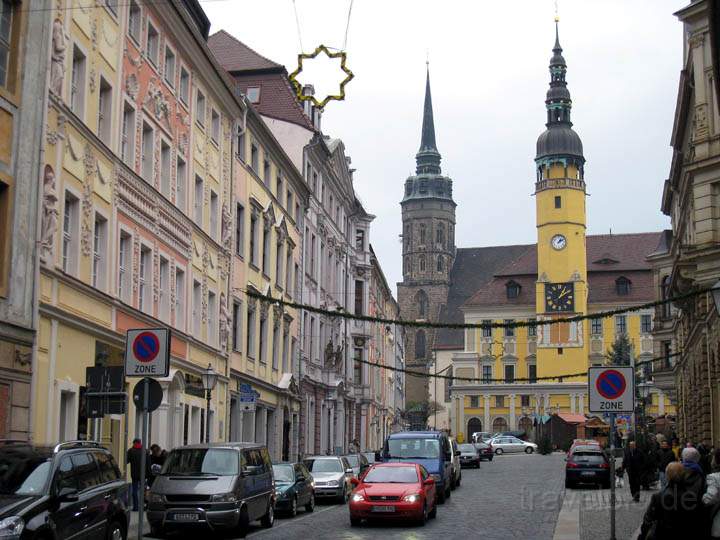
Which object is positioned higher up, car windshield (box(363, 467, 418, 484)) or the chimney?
the chimney

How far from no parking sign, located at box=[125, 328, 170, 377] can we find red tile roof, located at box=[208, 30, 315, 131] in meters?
36.7

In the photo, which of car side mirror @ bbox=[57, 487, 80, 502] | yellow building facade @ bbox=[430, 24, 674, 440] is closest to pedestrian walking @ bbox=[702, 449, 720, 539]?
car side mirror @ bbox=[57, 487, 80, 502]

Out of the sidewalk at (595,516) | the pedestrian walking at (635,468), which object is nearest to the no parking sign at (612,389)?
the sidewalk at (595,516)

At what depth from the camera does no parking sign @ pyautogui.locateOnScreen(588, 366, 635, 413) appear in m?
17.4

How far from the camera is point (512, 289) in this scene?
11538cm

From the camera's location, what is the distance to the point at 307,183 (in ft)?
173

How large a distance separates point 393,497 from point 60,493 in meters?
10.4

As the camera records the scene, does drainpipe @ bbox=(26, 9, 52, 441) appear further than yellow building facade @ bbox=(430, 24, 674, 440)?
No

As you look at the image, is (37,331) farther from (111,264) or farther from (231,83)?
(231,83)

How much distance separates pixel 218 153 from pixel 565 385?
7946 centimetres

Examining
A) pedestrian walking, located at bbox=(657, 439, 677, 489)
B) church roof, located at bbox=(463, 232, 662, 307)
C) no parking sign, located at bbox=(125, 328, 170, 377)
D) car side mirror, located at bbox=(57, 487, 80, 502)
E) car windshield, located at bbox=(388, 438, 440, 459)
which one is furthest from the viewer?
church roof, located at bbox=(463, 232, 662, 307)

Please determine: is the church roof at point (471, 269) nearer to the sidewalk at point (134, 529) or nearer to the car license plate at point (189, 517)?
the sidewalk at point (134, 529)

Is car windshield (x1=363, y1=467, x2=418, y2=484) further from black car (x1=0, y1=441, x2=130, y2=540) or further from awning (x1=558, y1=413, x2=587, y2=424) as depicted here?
awning (x1=558, y1=413, x2=587, y2=424)

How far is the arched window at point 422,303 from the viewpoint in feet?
523
